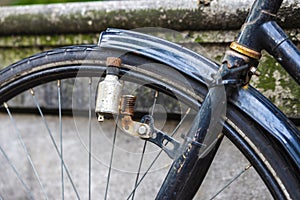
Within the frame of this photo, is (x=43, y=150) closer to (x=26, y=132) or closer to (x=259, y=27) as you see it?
(x=26, y=132)

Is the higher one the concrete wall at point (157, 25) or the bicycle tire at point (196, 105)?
the concrete wall at point (157, 25)

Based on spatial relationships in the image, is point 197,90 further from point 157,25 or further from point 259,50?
point 157,25

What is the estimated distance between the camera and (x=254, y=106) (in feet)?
2.78

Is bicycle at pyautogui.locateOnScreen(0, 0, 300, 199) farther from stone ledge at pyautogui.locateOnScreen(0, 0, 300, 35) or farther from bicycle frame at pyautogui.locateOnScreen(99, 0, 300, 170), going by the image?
stone ledge at pyautogui.locateOnScreen(0, 0, 300, 35)

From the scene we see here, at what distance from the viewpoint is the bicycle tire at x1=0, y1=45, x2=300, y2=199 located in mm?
828

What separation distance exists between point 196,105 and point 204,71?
6 centimetres

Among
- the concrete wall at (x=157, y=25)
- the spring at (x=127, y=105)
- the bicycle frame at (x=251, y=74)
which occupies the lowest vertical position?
the spring at (x=127, y=105)

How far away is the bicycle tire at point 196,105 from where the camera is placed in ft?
2.72

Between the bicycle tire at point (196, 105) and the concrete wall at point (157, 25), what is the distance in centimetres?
35

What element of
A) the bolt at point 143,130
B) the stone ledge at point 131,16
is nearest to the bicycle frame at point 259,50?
the bolt at point 143,130

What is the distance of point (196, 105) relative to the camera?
2.98 ft

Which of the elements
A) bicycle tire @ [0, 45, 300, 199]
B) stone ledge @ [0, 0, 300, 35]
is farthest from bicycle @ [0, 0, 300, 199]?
stone ledge @ [0, 0, 300, 35]

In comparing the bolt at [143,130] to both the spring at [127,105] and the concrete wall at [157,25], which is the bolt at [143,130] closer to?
the spring at [127,105]

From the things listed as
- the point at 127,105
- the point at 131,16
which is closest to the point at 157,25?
the point at 131,16
